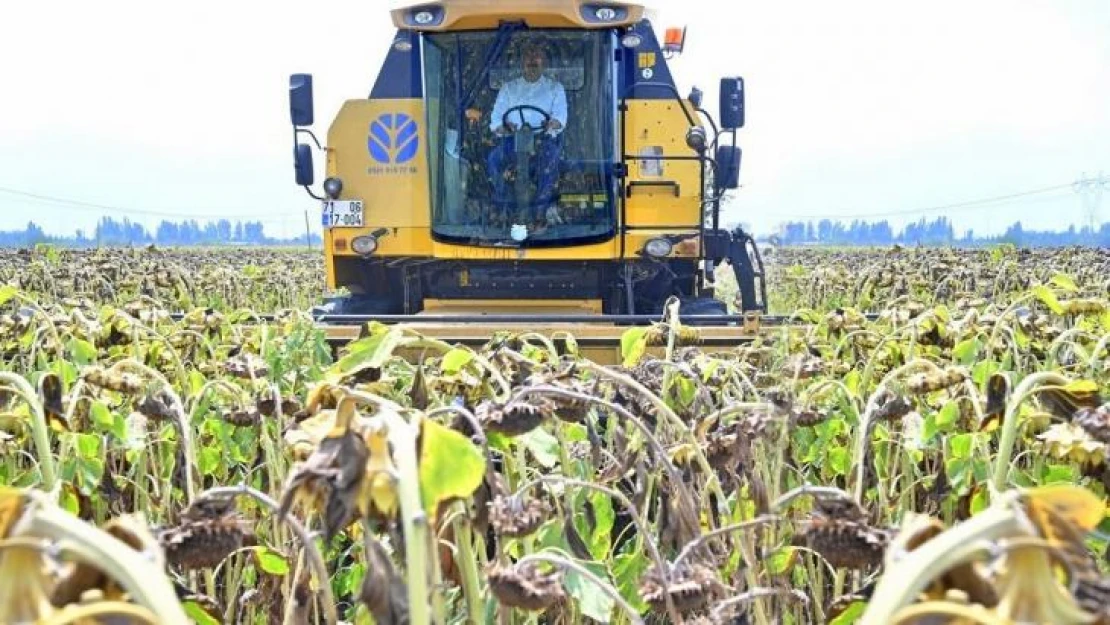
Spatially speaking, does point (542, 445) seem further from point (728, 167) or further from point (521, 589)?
point (728, 167)

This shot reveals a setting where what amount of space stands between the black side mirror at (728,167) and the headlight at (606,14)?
1.21 metres

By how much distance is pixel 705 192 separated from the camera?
25.9 feet

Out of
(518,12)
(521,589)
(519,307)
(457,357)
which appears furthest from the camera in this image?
(519,307)

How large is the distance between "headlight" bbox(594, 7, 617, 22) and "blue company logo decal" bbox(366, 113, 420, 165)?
5.85 ft

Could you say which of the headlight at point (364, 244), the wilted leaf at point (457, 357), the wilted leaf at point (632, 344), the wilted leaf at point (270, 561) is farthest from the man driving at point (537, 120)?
the wilted leaf at point (270, 561)

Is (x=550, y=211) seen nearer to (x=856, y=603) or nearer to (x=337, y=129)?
(x=337, y=129)

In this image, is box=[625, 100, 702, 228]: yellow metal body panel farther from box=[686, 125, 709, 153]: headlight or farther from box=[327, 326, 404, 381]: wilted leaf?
box=[327, 326, 404, 381]: wilted leaf

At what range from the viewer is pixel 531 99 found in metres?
7.30

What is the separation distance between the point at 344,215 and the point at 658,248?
7.60 feet

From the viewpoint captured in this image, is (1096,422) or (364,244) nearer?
(1096,422)

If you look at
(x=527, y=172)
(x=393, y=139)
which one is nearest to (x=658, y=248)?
(x=527, y=172)

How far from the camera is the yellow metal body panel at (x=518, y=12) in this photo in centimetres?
696

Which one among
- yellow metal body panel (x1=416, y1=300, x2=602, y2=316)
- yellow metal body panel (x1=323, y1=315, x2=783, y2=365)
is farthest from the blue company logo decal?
yellow metal body panel (x1=323, y1=315, x2=783, y2=365)

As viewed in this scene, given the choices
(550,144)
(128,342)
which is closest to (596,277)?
(550,144)
